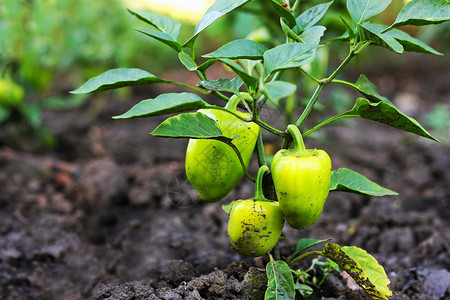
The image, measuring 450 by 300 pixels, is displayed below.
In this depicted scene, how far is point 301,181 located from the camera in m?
0.77

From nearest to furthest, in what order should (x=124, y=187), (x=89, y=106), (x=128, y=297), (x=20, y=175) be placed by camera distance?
(x=128, y=297), (x=124, y=187), (x=20, y=175), (x=89, y=106)

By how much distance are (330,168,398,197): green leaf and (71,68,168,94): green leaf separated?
465mm

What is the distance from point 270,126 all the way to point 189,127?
0.56 ft

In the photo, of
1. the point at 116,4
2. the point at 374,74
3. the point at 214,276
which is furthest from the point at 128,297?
the point at 374,74

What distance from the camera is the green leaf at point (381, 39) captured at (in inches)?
27.1

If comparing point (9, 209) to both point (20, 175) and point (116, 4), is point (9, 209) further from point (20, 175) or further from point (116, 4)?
point (116, 4)

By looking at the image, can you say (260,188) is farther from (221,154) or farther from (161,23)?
(161,23)

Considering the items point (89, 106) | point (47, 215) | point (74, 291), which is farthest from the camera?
point (89, 106)

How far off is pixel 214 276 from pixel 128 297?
7.8 inches

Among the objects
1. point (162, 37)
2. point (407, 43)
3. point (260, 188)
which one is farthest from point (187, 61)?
point (407, 43)

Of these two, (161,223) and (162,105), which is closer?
(162,105)

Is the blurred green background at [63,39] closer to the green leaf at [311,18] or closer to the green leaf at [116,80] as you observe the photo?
the green leaf at [311,18]

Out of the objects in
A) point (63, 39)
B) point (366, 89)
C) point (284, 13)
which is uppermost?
point (284, 13)

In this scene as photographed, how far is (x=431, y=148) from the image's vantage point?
2.62 meters
